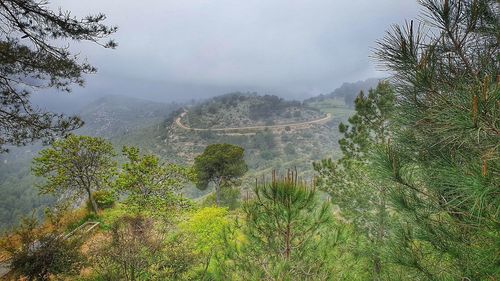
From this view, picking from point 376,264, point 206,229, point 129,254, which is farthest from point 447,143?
point 206,229

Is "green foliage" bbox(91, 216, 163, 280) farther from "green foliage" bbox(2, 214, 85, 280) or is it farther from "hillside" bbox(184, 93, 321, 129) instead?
"hillside" bbox(184, 93, 321, 129)

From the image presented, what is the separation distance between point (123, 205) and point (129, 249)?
781 cm

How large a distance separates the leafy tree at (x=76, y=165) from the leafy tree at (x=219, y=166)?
11.9 metres

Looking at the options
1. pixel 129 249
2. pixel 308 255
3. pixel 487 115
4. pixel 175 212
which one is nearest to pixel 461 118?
pixel 487 115

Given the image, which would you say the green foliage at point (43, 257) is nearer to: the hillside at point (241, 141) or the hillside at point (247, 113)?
the hillside at point (241, 141)

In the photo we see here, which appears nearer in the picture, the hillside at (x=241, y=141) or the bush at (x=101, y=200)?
the bush at (x=101, y=200)

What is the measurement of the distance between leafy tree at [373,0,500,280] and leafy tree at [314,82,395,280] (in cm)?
600

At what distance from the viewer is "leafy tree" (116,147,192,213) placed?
12289 millimetres

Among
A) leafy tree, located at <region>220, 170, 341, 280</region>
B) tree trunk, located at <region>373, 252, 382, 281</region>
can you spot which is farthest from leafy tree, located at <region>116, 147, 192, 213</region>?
tree trunk, located at <region>373, 252, 382, 281</region>

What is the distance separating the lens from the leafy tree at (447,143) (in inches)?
98.0

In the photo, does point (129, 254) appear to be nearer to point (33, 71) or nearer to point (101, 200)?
point (33, 71)

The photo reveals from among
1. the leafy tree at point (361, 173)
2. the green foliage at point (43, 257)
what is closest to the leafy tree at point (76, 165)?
the green foliage at point (43, 257)

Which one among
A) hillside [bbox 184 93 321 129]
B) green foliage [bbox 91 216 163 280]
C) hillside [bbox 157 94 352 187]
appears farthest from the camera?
hillside [bbox 184 93 321 129]

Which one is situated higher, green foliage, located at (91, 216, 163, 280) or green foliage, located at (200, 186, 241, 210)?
green foliage, located at (91, 216, 163, 280)
